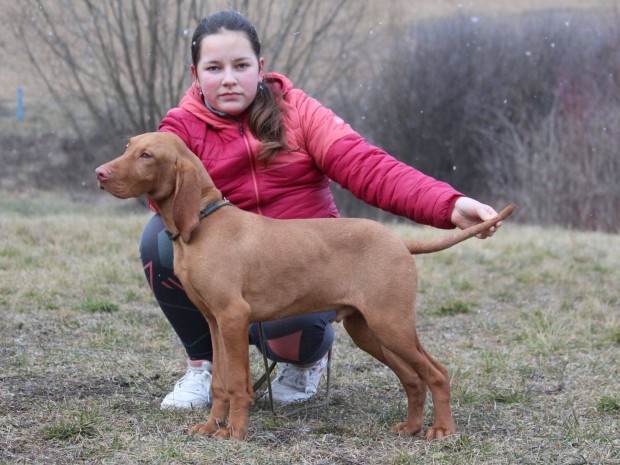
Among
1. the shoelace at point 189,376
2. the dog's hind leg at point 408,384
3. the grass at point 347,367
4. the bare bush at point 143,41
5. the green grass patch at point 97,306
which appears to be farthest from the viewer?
the bare bush at point 143,41

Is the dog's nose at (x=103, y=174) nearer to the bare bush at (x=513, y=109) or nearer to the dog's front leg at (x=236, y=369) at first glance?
the dog's front leg at (x=236, y=369)

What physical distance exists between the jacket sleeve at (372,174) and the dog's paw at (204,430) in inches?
45.3

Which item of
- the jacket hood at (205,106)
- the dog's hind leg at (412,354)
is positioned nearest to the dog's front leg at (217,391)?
the dog's hind leg at (412,354)

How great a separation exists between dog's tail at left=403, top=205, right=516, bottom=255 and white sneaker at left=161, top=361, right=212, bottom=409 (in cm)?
118

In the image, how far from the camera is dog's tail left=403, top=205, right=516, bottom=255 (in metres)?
3.36

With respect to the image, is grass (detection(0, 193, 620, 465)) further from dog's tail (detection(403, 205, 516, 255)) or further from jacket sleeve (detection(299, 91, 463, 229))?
jacket sleeve (detection(299, 91, 463, 229))

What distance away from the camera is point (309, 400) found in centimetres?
415

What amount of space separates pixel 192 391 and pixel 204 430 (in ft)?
1.77

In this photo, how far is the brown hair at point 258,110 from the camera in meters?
3.78

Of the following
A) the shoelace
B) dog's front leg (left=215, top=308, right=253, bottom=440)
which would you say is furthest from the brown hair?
the shoelace

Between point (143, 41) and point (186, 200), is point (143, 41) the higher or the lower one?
the higher one

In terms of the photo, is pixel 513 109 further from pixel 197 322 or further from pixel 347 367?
pixel 197 322

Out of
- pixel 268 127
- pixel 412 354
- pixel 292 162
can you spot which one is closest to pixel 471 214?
pixel 412 354

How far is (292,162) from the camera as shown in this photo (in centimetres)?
388
